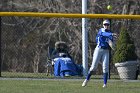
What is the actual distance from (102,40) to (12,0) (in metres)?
13.5

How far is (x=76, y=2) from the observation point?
2848cm

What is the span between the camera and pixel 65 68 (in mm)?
20703

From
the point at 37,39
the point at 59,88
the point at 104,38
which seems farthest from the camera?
the point at 37,39

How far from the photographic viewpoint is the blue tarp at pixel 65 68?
20.8 m

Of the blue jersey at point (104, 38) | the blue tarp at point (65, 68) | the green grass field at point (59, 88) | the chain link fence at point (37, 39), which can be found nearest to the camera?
the green grass field at point (59, 88)

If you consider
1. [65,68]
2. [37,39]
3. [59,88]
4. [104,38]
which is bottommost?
[65,68]

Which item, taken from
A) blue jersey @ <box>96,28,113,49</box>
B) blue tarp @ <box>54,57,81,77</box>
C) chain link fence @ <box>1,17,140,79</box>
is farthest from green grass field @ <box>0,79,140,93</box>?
chain link fence @ <box>1,17,140,79</box>

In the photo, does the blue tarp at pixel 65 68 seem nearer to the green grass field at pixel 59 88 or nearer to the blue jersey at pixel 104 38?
the green grass field at pixel 59 88

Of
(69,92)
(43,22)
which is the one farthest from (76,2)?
(69,92)

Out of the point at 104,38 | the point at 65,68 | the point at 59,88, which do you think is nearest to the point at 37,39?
the point at 65,68

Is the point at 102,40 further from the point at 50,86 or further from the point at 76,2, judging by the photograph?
the point at 76,2

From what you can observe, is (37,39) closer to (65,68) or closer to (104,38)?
(65,68)

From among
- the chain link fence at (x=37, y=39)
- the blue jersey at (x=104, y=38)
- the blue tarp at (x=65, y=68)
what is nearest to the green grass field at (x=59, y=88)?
the blue jersey at (x=104, y=38)

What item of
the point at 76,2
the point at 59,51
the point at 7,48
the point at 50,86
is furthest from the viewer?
the point at 76,2
